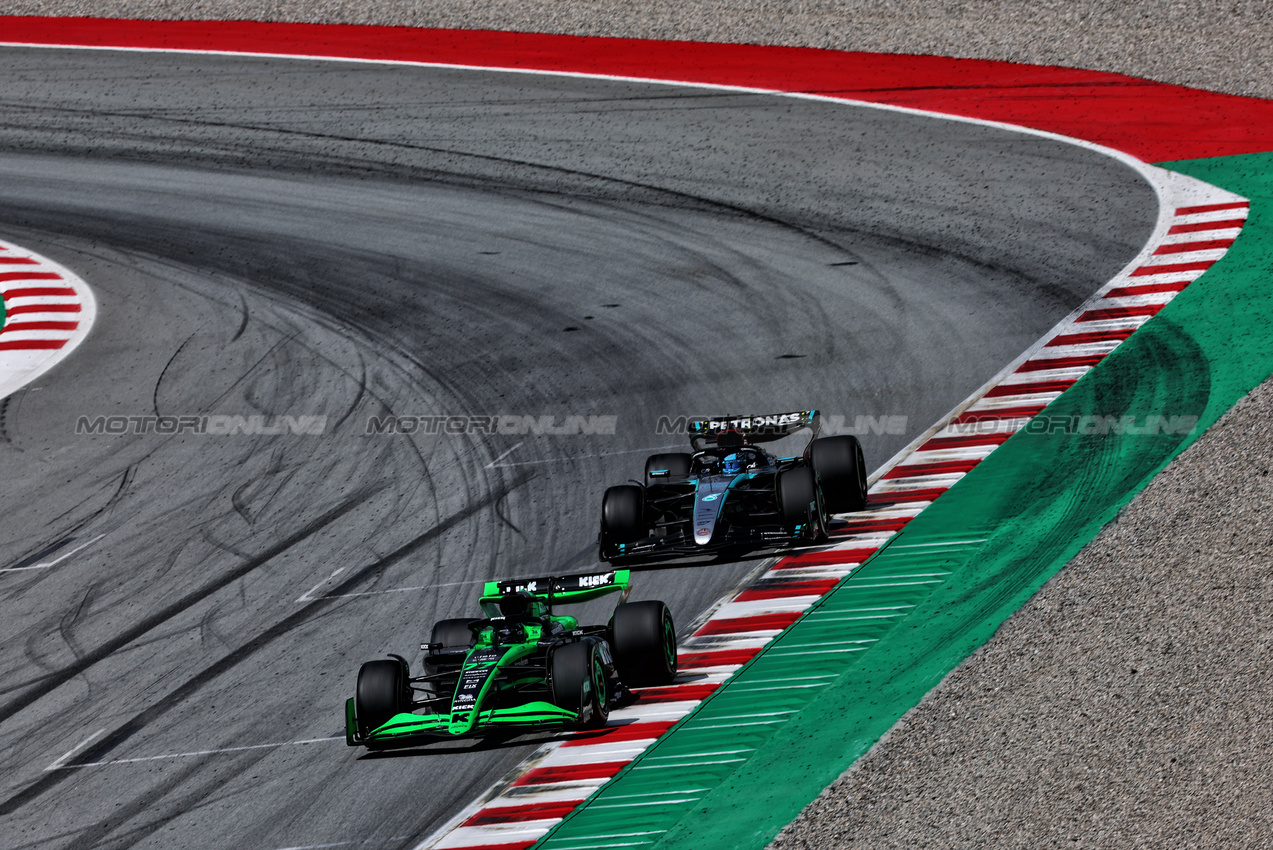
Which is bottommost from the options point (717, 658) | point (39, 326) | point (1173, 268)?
point (717, 658)

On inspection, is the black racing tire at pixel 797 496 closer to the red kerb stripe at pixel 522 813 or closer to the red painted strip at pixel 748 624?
the red painted strip at pixel 748 624

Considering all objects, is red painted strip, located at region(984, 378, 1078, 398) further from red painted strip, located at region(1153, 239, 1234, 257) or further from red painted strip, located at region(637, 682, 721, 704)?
red painted strip, located at region(637, 682, 721, 704)

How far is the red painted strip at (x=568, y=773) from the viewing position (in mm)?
11156

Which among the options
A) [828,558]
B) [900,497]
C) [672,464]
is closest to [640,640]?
[828,558]

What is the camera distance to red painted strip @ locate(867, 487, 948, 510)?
15.2 metres

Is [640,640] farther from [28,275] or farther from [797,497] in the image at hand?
[28,275]

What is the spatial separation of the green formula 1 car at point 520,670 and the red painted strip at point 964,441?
17.3 ft

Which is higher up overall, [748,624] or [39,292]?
[39,292]

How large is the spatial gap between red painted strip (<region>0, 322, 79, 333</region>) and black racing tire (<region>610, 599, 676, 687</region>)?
43.0 feet

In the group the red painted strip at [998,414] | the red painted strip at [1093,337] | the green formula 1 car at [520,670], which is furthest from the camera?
the red painted strip at [1093,337]

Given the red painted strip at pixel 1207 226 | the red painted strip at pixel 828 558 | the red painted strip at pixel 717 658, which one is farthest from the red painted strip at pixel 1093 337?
the red painted strip at pixel 717 658

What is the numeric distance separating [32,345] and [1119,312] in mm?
14260

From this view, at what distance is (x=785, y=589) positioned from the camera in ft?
45.0

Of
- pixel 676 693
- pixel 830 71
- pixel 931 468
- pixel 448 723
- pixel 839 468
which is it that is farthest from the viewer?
pixel 830 71
